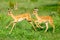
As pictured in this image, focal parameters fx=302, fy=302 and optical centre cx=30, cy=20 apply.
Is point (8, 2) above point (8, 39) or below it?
below

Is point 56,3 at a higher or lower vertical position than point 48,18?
lower

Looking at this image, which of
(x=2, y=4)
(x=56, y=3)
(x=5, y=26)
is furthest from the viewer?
(x=56, y=3)

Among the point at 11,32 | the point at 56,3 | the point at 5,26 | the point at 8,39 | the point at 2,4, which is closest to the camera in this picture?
the point at 8,39

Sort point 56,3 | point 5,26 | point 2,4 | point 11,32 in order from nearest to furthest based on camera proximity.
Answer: point 11,32 → point 5,26 → point 2,4 → point 56,3

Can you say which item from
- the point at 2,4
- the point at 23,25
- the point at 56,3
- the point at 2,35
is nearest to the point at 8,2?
the point at 2,4

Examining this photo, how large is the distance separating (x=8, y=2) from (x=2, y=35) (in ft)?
33.1

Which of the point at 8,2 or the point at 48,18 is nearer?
the point at 48,18

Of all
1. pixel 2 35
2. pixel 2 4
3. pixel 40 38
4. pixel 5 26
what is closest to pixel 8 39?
pixel 2 35

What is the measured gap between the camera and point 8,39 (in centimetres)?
956

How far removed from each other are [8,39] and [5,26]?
5.95ft

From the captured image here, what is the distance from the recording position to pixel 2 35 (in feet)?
32.5

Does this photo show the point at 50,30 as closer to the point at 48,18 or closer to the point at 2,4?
the point at 48,18

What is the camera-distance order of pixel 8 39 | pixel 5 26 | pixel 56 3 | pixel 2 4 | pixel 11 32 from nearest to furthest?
1. pixel 8 39
2. pixel 11 32
3. pixel 5 26
4. pixel 2 4
5. pixel 56 3

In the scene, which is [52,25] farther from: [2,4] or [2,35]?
[2,4]
